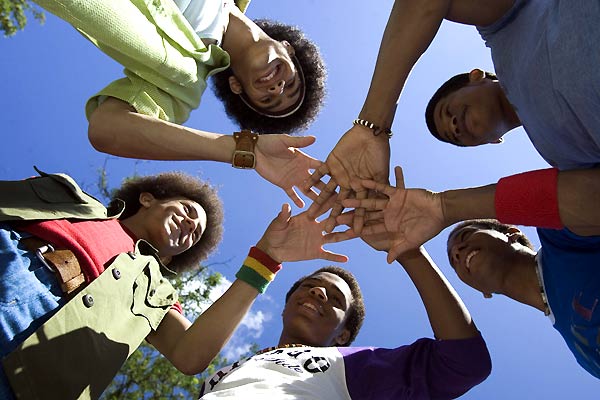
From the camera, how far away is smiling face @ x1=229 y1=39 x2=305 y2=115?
11.5 ft

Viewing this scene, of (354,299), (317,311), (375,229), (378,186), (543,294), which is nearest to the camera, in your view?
(543,294)

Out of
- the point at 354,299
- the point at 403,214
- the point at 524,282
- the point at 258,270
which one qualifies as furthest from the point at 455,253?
the point at 258,270

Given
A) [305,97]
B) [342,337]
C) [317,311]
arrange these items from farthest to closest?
[305,97]
[342,337]
[317,311]

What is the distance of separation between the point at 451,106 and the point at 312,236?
4.18ft

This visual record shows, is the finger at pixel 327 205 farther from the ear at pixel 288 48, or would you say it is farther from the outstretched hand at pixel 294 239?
the ear at pixel 288 48

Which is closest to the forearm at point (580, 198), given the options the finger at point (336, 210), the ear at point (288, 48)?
the finger at point (336, 210)

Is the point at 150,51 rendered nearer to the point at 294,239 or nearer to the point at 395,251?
the point at 294,239

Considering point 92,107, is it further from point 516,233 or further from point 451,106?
point 516,233

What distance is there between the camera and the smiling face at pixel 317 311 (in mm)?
3660

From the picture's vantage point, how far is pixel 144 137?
2744mm

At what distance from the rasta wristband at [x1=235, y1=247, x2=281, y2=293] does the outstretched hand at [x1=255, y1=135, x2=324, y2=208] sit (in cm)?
42

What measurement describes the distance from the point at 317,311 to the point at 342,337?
61 centimetres

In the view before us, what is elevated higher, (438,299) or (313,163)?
(313,163)

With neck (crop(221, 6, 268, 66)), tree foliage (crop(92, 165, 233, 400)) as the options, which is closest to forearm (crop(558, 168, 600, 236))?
neck (crop(221, 6, 268, 66))
